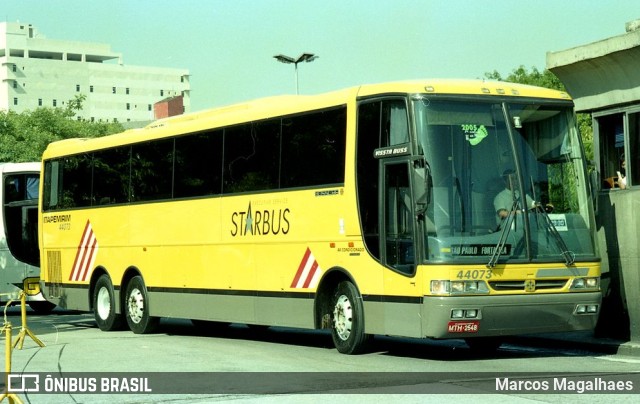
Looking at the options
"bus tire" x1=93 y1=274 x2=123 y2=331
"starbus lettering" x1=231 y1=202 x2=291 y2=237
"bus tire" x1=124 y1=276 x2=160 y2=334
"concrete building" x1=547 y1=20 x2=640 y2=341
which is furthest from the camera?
"bus tire" x1=93 y1=274 x2=123 y2=331

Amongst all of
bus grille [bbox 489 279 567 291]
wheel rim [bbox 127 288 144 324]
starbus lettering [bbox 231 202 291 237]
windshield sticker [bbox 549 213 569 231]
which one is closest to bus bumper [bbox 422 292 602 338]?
bus grille [bbox 489 279 567 291]

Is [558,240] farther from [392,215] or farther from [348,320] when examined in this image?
[348,320]

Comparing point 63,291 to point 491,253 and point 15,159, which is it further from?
point 15,159

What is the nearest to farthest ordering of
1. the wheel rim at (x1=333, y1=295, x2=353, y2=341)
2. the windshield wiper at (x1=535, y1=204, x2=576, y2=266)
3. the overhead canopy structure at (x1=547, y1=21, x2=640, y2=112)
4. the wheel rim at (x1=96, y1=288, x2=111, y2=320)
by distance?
the windshield wiper at (x1=535, y1=204, x2=576, y2=266), the wheel rim at (x1=333, y1=295, x2=353, y2=341), the overhead canopy structure at (x1=547, y1=21, x2=640, y2=112), the wheel rim at (x1=96, y1=288, x2=111, y2=320)

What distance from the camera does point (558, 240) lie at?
597 inches

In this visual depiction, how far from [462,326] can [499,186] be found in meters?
1.80

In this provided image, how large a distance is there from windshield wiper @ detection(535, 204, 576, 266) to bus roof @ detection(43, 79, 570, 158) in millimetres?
1606

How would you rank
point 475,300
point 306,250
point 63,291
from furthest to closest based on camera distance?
1. point 63,291
2. point 306,250
3. point 475,300

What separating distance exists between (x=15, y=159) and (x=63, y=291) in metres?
58.4

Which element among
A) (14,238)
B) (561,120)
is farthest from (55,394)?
(14,238)

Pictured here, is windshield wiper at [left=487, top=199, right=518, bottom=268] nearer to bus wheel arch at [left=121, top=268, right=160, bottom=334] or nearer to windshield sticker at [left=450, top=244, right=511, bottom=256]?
windshield sticker at [left=450, top=244, right=511, bottom=256]

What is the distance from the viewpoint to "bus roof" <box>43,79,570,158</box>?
A: 15242 mm

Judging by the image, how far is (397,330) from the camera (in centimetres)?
1508

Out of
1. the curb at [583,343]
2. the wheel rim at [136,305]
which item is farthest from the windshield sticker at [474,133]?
the wheel rim at [136,305]
